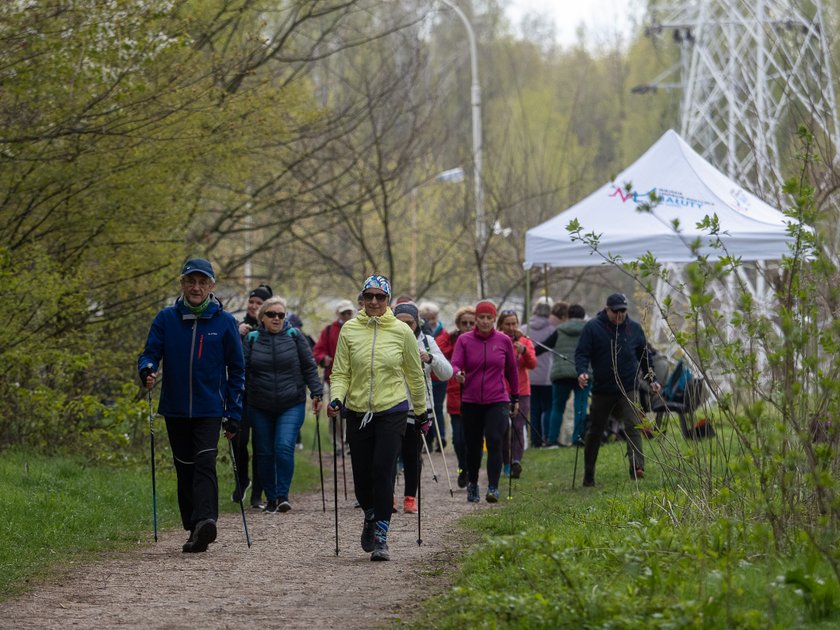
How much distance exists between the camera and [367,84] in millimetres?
21906

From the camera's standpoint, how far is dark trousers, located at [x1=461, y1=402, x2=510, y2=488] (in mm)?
13125

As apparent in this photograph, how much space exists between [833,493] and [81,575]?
189 inches

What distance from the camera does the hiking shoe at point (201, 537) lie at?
980 cm

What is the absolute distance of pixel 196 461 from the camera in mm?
9930

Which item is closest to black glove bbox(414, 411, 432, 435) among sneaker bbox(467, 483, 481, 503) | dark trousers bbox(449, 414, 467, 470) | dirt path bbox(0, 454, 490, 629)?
dirt path bbox(0, 454, 490, 629)

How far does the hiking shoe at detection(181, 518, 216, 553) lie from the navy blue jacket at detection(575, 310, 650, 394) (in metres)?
4.92

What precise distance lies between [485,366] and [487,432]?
0.65m

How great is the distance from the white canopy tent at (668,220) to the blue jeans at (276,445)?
5184 mm

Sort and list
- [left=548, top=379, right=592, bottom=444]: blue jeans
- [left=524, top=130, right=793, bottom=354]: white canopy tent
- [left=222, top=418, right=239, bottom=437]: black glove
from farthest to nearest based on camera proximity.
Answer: [left=548, top=379, right=592, bottom=444]: blue jeans → [left=524, top=130, right=793, bottom=354]: white canopy tent → [left=222, top=418, right=239, bottom=437]: black glove

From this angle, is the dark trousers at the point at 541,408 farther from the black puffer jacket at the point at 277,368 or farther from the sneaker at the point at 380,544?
the sneaker at the point at 380,544

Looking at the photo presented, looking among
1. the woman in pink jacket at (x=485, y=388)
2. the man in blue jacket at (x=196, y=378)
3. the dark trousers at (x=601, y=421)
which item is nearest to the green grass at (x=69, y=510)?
the man in blue jacket at (x=196, y=378)

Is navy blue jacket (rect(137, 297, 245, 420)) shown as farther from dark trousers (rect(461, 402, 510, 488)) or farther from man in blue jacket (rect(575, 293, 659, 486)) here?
man in blue jacket (rect(575, 293, 659, 486))

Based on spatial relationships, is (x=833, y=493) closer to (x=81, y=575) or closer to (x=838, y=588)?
(x=838, y=588)

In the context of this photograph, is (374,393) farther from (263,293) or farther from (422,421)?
(263,293)
